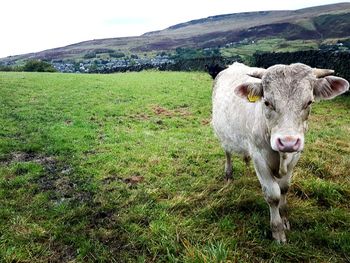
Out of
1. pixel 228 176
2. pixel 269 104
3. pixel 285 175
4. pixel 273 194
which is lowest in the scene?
pixel 228 176

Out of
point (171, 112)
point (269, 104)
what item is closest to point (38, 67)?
point (171, 112)

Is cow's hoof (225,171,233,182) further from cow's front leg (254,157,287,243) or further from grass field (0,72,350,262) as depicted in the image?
cow's front leg (254,157,287,243)

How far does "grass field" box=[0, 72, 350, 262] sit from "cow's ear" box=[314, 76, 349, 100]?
2346 millimetres

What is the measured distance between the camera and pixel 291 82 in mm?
4504

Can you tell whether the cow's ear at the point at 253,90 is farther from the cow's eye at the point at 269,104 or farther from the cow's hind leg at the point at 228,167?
the cow's hind leg at the point at 228,167

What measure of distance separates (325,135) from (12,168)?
10.2 meters

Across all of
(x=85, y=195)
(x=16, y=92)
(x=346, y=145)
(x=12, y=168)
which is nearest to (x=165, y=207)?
(x=85, y=195)

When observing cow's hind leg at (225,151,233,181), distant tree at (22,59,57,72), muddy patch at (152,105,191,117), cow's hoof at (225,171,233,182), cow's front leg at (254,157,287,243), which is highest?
cow's front leg at (254,157,287,243)

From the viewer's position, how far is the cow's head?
4227mm

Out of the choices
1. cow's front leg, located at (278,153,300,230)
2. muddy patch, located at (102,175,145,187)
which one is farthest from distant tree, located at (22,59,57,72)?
cow's front leg, located at (278,153,300,230)

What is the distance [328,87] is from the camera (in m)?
4.70

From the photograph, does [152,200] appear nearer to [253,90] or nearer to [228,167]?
[228,167]

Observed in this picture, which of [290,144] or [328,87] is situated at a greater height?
[328,87]

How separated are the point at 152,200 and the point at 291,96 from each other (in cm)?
399
